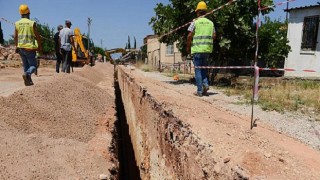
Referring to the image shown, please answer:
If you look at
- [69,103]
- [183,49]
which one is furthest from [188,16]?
[69,103]

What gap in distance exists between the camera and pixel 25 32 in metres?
6.71

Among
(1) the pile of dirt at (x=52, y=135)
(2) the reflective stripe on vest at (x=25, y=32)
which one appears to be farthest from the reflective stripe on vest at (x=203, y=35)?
(2) the reflective stripe on vest at (x=25, y=32)

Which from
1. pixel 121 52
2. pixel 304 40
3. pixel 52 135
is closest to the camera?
pixel 52 135

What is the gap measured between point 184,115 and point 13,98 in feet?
7.85

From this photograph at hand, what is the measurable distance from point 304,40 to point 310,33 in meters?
0.37

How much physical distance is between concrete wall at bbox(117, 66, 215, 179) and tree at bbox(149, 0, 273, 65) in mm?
3564

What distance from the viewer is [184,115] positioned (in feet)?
14.0

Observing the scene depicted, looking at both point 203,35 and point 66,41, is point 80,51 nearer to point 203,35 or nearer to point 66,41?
point 66,41

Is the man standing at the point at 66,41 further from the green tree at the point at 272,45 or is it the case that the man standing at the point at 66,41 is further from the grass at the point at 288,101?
the green tree at the point at 272,45

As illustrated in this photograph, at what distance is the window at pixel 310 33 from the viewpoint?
521 inches

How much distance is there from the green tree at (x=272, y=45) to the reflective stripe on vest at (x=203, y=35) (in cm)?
402

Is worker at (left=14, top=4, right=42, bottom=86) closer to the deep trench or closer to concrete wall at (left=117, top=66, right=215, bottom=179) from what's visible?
the deep trench

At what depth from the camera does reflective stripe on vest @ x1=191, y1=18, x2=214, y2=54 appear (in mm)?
6695

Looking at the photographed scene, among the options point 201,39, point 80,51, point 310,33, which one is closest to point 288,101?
point 201,39
